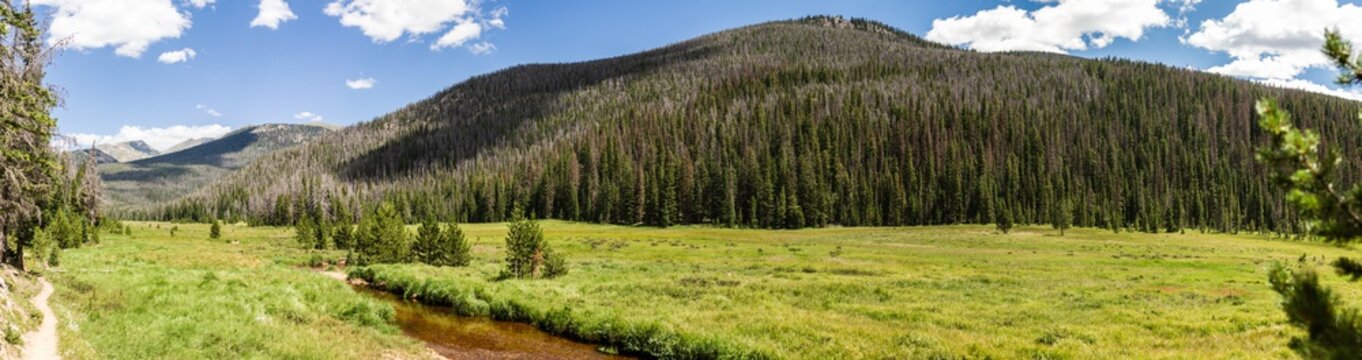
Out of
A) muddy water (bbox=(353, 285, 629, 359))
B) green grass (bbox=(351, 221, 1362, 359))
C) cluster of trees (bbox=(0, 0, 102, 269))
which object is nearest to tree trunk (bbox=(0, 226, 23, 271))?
cluster of trees (bbox=(0, 0, 102, 269))

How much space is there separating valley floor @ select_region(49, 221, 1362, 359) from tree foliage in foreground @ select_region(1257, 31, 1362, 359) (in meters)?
16.7

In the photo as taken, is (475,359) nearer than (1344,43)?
No

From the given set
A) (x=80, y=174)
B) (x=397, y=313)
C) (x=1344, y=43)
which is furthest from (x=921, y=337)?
(x=80, y=174)

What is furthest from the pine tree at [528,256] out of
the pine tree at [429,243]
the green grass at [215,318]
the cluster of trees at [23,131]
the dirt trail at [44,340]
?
the dirt trail at [44,340]

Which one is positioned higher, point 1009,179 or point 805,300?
point 1009,179

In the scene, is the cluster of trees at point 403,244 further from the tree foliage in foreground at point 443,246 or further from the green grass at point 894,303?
the green grass at point 894,303

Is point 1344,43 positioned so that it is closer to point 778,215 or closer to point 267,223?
point 778,215

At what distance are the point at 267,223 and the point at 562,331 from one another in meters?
187

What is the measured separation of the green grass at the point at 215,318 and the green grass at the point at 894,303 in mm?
8096

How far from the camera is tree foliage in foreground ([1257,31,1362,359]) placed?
20.1 ft

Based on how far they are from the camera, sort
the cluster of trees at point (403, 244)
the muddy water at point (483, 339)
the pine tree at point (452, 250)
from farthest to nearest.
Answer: the cluster of trees at point (403, 244), the pine tree at point (452, 250), the muddy water at point (483, 339)

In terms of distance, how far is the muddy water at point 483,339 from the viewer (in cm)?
2995

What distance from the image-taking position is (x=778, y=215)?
15275 centimetres

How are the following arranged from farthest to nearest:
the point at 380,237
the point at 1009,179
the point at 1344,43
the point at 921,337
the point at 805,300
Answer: the point at 1009,179, the point at 380,237, the point at 805,300, the point at 921,337, the point at 1344,43
